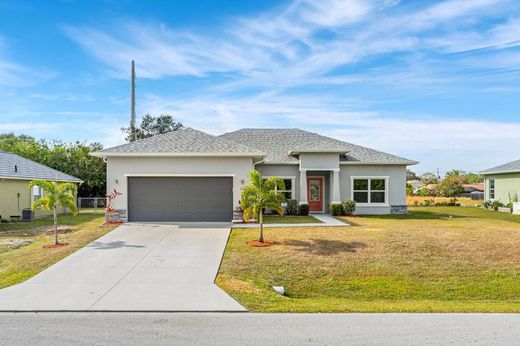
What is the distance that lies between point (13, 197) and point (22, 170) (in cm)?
268

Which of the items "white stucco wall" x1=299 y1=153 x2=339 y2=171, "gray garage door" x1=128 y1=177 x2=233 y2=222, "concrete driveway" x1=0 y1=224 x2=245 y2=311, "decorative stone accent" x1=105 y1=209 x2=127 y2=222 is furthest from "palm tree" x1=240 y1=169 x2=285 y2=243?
"white stucco wall" x1=299 y1=153 x2=339 y2=171

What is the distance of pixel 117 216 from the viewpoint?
17062mm

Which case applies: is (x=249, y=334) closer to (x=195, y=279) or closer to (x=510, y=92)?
(x=195, y=279)

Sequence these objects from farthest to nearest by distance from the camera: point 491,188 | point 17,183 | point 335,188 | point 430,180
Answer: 1. point 430,180
2. point 491,188
3. point 17,183
4. point 335,188

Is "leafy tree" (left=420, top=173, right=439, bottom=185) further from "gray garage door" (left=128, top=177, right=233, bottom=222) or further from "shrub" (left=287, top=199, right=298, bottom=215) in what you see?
"gray garage door" (left=128, top=177, right=233, bottom=222)

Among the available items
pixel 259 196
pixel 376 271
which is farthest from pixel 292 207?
pixel 376 271

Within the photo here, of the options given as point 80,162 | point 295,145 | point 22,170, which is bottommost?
point 22,170

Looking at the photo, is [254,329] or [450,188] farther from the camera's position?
[450,188]

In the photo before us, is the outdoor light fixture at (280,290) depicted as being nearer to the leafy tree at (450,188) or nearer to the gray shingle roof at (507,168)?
the gray shingle roof at (507,168)

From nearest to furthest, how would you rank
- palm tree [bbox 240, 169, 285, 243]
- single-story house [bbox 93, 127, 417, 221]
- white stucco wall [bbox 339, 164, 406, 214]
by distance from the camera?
1. palm tree [bbox 240, 169, 285, 243]
2. single-story house [bbox 93, 127, 417, 221]
3. white stucco wall [bbox 339, 164, 406, 214]

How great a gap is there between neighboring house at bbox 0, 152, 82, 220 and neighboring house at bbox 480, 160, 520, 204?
33016 mm

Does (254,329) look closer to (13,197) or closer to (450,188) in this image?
(13,197)

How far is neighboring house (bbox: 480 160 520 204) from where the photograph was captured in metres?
26.3

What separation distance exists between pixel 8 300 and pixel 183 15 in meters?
12.2
